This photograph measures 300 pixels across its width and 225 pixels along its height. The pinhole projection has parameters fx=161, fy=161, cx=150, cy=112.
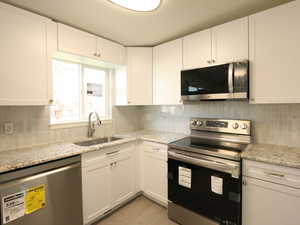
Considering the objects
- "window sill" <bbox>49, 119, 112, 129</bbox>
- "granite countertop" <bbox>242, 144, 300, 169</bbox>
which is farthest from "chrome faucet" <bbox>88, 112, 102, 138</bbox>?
"granite countertop" <bbox>242, 144, 300, 169</bbox>

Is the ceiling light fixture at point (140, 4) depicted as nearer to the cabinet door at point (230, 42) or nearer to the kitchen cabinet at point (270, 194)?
the cabinet door at point (230, 42)

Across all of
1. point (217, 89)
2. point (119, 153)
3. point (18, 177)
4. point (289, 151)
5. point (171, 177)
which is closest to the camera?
point (18, 177)

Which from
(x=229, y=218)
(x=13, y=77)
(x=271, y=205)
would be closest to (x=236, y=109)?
(x=271, y=205)

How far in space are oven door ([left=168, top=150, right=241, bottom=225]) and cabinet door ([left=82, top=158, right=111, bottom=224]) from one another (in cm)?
76

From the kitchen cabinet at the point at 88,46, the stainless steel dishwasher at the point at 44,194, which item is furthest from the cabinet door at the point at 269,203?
the kitchen cabinet at the point at 88,46

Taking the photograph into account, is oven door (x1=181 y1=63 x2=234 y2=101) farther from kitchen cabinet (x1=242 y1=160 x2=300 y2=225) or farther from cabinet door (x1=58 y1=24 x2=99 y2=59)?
cabinet door (x1=58 y1=24 x2=99 y2=59)

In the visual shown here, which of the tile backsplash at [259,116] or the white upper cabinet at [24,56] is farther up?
the white upper cabinet at [24,56]

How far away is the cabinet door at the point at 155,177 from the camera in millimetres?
2096

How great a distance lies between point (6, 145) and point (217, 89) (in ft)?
7.51

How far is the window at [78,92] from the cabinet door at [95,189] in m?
0.82

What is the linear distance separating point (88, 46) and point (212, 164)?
6.42ft

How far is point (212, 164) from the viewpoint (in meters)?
1.57

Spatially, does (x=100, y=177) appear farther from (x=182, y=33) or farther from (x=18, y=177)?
(x=182, y=33)

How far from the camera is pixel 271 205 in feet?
4.43
